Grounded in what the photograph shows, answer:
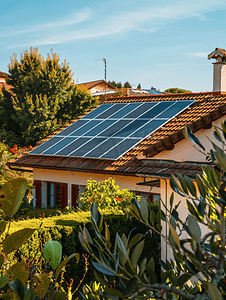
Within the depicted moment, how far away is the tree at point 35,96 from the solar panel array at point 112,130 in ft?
52.2

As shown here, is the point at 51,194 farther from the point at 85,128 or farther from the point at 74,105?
the point at 74,105

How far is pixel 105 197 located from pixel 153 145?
3033mm

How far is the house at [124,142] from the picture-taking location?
45.3 ft

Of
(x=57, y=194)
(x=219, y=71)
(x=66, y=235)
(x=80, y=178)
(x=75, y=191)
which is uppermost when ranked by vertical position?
(x=219, y=71)

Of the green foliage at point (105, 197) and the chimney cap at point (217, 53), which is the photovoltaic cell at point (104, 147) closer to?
the green foliage at point (105, 197)

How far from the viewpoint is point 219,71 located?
1695 centimetres

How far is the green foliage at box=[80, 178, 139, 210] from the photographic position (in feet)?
36.1

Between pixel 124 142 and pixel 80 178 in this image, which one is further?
pixel 80 178

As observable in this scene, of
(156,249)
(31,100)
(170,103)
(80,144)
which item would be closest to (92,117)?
(80,144)

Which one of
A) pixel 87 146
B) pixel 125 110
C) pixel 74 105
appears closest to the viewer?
pixel 87 146

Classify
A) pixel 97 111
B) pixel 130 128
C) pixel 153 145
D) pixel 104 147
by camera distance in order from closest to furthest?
pixel 153 145, pixel 104 147, pixel 130 128, pixel 97 111

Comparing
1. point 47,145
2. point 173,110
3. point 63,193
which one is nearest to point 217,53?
point 173,110

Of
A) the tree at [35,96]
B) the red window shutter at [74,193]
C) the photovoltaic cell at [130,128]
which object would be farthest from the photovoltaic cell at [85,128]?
the tree at [35,96]

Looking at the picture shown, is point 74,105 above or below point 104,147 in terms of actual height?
above
